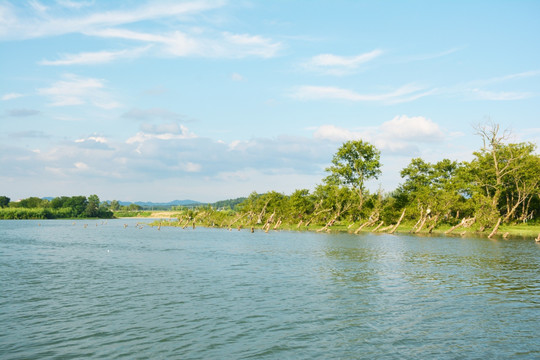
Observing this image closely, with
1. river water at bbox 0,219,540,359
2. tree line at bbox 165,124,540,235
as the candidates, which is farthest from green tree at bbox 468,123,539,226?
river water at bbox 0,219,540,359

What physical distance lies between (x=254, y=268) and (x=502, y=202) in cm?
8002

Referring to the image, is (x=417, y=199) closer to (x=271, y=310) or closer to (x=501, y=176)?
(x=501, y=176)

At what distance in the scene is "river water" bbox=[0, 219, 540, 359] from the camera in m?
16.0

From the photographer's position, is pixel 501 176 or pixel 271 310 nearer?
pixel 271 310

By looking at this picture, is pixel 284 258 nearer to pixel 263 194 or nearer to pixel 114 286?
pixel 114 286

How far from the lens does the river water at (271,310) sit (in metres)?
16.0

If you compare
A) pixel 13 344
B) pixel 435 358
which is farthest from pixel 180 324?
pixel 435 358

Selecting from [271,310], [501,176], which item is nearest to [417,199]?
[501,176]

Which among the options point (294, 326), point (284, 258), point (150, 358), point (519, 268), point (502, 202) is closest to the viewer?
point (150, 358)

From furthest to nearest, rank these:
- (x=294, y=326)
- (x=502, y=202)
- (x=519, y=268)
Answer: (x=502, y=202) → (x=519, y=268) → (x=294, y=326)

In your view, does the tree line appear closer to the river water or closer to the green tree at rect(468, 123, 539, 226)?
the green tree at rect(468, 123, 539, 226)

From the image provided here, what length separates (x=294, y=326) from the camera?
1881 cm

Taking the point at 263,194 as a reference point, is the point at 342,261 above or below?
below

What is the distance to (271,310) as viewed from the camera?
21.6 meters
